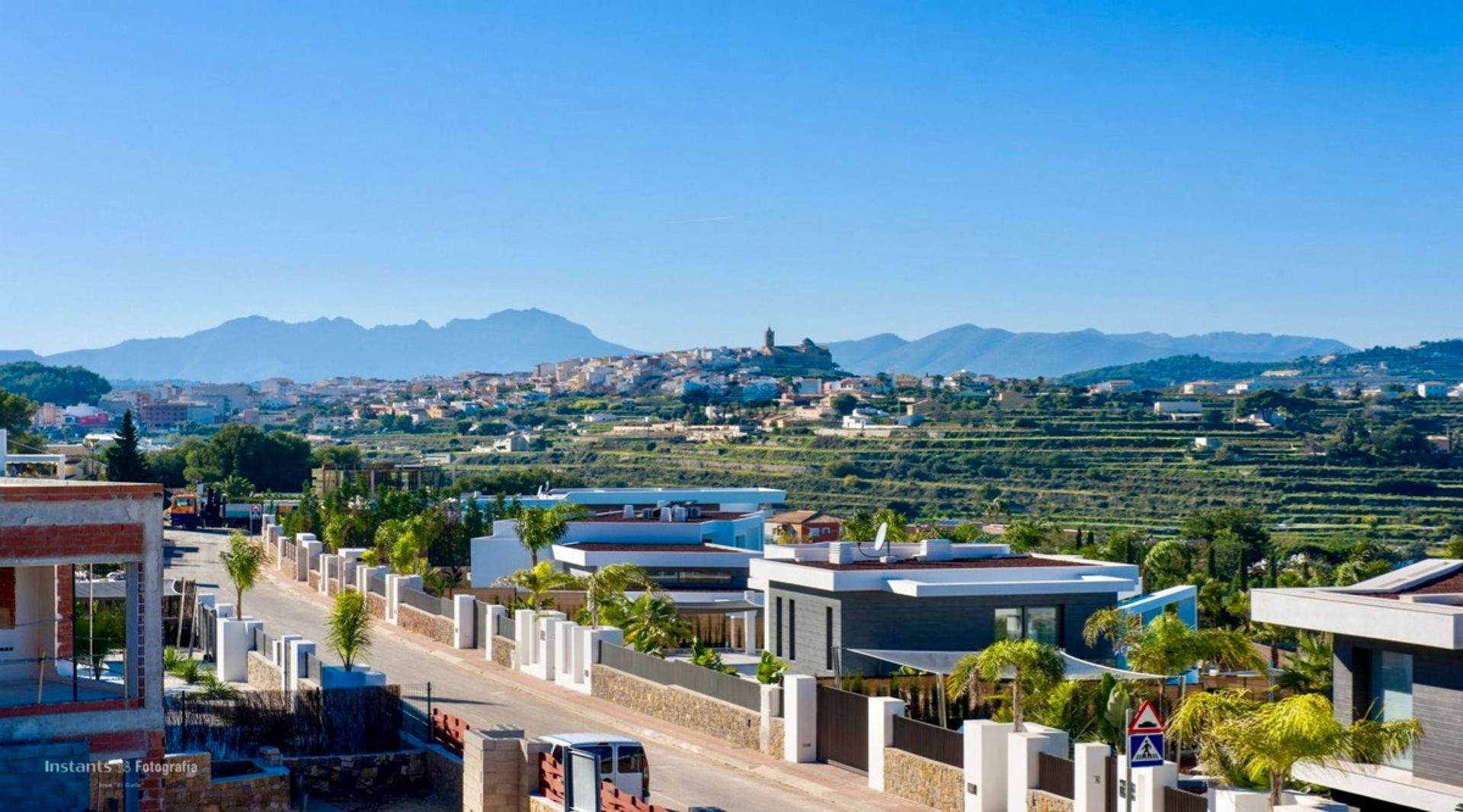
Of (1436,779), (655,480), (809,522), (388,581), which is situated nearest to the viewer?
(1436,779)

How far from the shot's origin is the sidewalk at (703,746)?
27.4 metres

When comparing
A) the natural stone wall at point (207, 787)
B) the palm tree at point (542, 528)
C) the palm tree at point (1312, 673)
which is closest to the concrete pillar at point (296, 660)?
the natural stone wall at point (207, 787)

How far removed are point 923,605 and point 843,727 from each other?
8292mm

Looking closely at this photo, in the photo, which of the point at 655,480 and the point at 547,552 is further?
the point at 655,480

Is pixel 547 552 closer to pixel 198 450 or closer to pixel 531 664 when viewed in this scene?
pixel 531 664

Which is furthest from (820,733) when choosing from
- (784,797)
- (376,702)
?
(376,702)

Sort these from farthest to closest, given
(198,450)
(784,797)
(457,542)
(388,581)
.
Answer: (198,450) < (457,542) < (388,581) < (784,797)

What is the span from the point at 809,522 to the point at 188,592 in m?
53.0

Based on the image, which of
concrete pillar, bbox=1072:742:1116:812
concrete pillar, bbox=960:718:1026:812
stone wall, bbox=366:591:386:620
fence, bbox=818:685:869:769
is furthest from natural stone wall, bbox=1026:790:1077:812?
stone wall, bbox=366:591:386:620

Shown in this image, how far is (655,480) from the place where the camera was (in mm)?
151125

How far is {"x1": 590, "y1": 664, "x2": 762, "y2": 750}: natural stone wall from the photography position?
1270 inches

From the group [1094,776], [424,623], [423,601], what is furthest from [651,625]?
[1094,776]

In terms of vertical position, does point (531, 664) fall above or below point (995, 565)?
below

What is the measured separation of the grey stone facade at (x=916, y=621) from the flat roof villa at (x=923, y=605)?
16 mm
